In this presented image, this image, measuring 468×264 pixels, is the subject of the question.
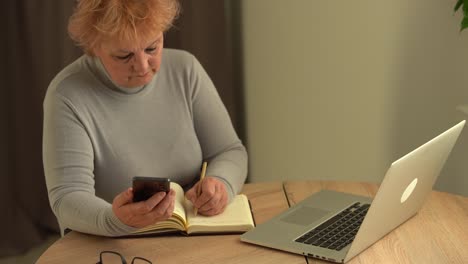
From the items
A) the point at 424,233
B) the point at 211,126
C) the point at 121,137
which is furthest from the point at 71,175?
the point at 424,233

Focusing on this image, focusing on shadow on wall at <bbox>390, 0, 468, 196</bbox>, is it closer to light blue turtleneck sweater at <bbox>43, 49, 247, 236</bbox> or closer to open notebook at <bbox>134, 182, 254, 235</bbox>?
light blue turtleneck sweater at <bbox>43, 49, 247, 236</bbox>

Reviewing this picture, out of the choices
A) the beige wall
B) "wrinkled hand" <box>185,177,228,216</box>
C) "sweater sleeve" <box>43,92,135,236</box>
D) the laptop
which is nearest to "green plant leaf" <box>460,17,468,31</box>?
the beige wall

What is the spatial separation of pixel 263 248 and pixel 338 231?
186 mm

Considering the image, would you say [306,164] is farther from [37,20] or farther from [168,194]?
[168,194]

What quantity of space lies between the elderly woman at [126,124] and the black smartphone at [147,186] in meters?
0.03

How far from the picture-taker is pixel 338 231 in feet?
5.72

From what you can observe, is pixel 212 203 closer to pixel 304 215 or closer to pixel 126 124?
pixel 304 215

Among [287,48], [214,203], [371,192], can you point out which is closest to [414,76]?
[287,48]

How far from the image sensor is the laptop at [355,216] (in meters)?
1.57

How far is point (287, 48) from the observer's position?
10.4 feet

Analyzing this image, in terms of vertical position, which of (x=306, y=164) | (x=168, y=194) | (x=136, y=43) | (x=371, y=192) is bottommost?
(x=306, y=164)

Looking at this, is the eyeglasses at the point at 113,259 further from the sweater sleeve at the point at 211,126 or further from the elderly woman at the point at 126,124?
the sweater sleeve at the point at 211,126

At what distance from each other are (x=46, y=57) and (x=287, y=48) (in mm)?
974

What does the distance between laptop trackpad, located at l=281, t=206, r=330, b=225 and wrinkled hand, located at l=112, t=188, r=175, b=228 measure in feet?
1.06
